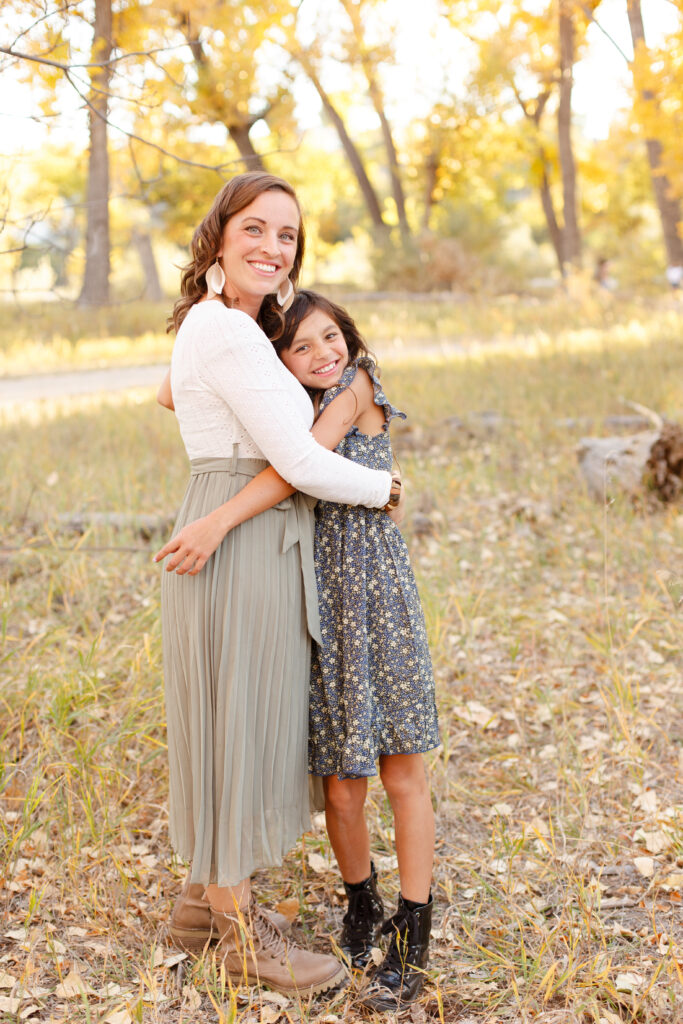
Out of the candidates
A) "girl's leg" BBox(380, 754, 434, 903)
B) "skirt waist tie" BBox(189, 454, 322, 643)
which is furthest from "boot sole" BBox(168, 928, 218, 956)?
"skirt waist tie" BBox(189, 454, 322, 643)

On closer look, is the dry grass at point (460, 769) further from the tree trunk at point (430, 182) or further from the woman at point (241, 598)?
the tree trunk at point (430, 182)

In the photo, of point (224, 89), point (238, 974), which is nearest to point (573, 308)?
point (224, 89)

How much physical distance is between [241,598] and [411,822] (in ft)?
2.52

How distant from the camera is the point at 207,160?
46.9 ft

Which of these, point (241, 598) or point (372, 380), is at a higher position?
point (372, 380)

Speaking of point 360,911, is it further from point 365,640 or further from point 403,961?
point 365,640

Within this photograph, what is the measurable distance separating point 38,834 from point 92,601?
1.51 m

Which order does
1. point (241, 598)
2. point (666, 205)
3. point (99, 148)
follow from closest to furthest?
1. point (241, 598)
2. point (99, 148)
3. point (666, 205)

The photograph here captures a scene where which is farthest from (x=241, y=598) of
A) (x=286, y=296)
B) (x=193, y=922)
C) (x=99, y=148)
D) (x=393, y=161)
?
(x=393, y=161)

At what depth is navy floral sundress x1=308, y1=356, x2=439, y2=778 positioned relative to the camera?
2.29m

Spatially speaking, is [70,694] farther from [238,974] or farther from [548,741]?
[548,741]

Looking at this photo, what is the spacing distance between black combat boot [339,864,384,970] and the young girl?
120 mm

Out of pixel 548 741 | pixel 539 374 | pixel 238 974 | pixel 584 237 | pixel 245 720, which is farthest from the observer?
pixel 584 237

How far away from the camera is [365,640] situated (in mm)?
2289
